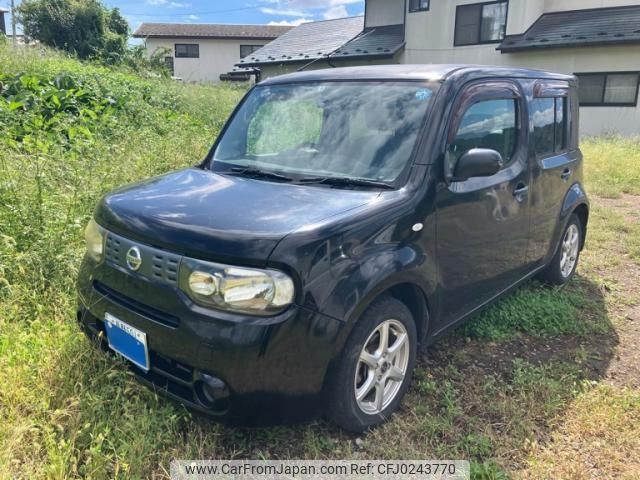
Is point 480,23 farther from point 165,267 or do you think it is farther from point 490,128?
point 165,267

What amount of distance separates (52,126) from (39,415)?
4.92 metres

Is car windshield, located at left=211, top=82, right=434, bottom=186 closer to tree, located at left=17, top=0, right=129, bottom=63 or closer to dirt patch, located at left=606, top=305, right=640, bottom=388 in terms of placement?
dirt patch, located at left=606, top=305, right=640, bottom=388

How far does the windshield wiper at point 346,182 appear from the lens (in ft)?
7.90

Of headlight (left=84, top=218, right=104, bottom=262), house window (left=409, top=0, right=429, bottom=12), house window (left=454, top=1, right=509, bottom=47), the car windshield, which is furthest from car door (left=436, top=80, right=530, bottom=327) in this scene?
house window (left=409, top=0, right=429, bottom=12)

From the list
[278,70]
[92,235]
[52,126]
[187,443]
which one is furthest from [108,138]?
[278,70]

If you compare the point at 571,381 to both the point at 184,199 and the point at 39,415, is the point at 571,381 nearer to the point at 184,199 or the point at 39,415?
the point at 184,199

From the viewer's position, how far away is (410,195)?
2.34 metres

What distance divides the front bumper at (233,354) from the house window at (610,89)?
15.1 m

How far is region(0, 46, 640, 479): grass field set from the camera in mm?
2141

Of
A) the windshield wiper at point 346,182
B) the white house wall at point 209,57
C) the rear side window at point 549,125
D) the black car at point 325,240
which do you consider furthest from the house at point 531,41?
the white house wall at point 209,57

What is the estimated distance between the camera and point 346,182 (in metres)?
2.46

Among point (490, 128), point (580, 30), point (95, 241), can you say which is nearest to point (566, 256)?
point (490, 128)

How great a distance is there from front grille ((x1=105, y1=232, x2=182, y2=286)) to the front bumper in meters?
0.03

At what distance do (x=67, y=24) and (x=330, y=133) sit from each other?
24.0 metres
